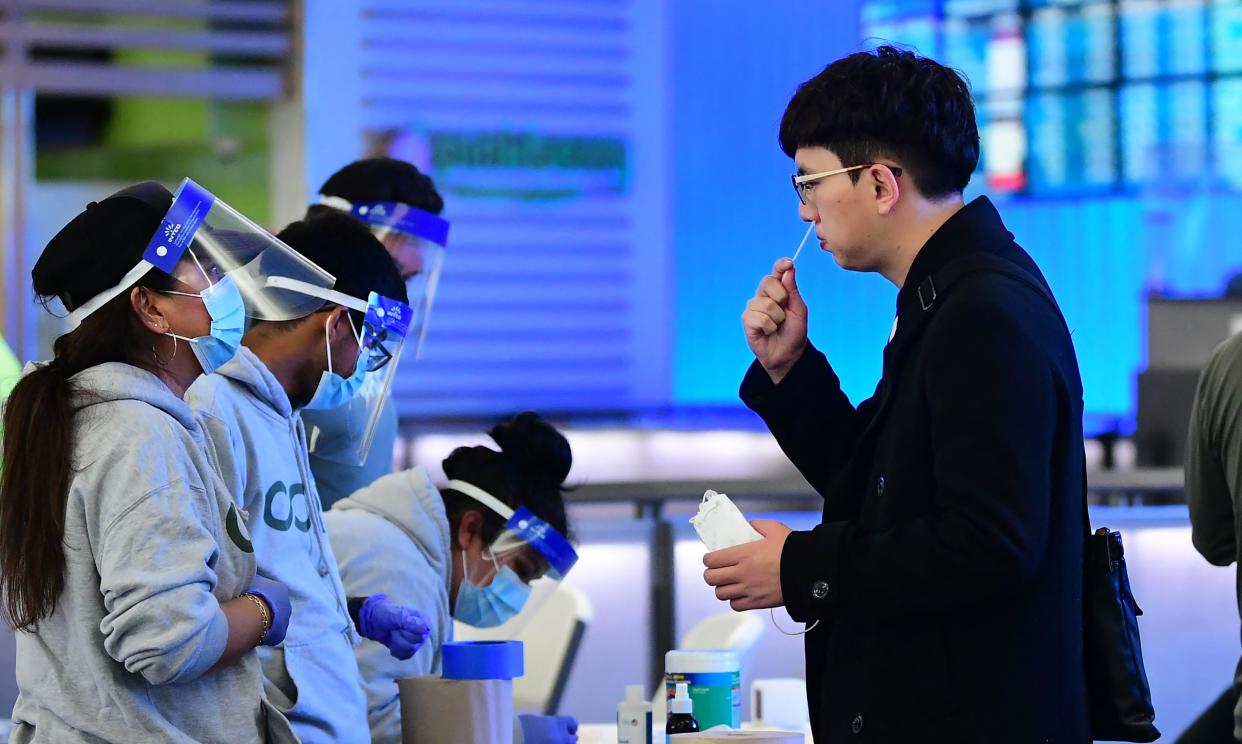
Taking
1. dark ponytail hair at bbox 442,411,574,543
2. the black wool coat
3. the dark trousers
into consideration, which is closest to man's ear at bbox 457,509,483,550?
dark ponytail hair at bbox 442,411,574,543

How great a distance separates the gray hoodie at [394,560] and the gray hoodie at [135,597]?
25.0 inches

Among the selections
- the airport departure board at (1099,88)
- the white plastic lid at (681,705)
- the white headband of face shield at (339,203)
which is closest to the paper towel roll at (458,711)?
the white plastic lid at (681,705)

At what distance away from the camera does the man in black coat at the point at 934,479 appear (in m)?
1.74

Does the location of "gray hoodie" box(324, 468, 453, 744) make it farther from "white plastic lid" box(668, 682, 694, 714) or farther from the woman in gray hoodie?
the woman in gray hoodie

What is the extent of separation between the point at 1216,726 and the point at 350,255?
2365mm

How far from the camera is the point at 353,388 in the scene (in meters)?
2.47

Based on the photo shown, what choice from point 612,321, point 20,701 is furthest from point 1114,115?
point 20,701

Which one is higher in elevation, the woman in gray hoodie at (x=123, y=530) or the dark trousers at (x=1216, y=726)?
the woman in gray hoodie at (x=123, y=530)

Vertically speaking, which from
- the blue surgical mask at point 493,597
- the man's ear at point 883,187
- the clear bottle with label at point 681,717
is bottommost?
the clear bottle with label at point 681,717

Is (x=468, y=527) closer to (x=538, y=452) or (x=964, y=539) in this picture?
(x=538, y=452)

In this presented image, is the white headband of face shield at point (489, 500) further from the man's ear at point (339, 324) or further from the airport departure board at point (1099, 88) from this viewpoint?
the airport departure board at point (1099, 88)

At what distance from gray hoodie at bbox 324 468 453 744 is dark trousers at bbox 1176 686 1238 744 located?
1878 millimetres

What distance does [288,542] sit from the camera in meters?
2.17

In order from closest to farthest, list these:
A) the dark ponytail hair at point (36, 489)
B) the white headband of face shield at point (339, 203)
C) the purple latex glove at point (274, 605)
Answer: the dark ponytail hair at point (36, 489), the purple latex glove at point (274, 605), the white headband of face shield at point (339, 203)
